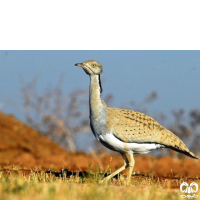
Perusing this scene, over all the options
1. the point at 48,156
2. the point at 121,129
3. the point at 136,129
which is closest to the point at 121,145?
the point at 121,129

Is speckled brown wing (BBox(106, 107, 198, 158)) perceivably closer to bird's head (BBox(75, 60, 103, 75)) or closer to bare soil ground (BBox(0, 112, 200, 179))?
bird's head (BBox(75, 60, 103, 75))

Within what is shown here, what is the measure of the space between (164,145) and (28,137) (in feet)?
34.3

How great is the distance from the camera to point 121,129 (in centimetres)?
839

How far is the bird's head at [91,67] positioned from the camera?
28.7ft

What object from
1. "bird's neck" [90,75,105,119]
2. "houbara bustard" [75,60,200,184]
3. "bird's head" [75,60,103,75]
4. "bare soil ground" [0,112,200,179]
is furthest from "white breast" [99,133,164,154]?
"bare soil ground" [0,112,200,179]

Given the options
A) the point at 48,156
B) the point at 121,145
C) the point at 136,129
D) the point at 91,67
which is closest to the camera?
the point at 121,145

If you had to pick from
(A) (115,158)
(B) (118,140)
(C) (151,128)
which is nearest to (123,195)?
(B) (118,140)

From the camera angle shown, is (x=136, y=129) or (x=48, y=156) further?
Result: (x=48, y=156)

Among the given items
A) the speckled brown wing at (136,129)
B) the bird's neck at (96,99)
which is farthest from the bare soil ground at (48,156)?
the bird's neck at (96,99)

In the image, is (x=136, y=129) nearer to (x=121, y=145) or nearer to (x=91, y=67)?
(x=121, y=145)

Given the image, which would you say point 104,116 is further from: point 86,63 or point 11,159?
point 11,159

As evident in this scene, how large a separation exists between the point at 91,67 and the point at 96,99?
1.95 ft

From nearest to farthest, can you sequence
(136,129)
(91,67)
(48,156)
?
(136,129) < (91,67) < (48,156)

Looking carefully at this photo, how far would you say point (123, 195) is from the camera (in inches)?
239
